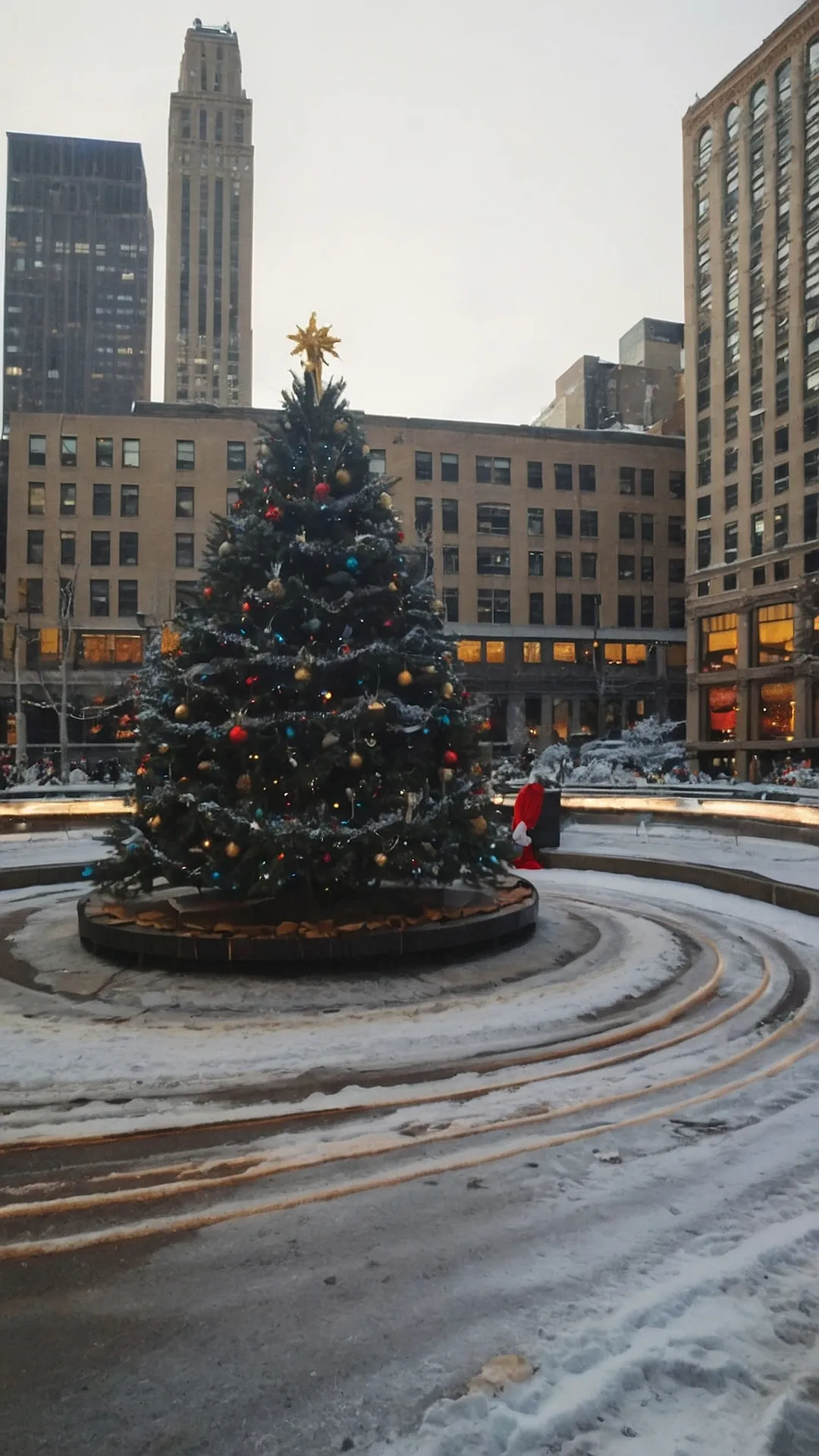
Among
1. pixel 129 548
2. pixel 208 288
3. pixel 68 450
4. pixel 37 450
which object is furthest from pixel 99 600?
pixel 208 288

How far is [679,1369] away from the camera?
3594 millimetres

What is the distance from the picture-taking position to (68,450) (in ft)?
202

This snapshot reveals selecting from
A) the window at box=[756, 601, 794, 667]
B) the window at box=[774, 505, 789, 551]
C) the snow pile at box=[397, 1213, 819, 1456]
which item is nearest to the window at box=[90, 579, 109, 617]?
the window at box=[756, 601, 794, 667]

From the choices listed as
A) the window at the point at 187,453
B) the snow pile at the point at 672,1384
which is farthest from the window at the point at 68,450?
the snow pile at the point at 672,1384

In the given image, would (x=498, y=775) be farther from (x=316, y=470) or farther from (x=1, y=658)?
(x=1, y=658)

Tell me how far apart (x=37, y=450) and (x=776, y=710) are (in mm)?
51423

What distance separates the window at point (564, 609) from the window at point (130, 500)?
30427 millimetres

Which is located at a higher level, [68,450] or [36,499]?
[68,450]

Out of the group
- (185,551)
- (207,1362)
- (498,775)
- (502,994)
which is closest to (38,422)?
(185,551)

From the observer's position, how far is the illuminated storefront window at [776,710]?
181 ft

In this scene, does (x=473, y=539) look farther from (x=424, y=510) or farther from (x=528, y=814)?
(x=528, y=814)

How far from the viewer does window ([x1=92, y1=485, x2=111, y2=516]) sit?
6175 centimetres

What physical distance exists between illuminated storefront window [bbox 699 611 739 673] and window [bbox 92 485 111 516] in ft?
135

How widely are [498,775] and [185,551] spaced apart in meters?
36.6
